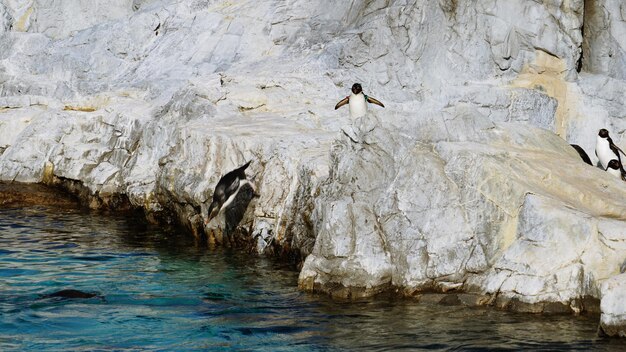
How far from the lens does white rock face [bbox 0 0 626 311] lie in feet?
36.2

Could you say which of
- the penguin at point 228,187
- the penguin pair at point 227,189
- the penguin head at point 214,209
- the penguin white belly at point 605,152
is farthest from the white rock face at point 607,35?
the penguin head at point 214,209

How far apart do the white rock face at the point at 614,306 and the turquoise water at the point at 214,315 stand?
0.16 meters

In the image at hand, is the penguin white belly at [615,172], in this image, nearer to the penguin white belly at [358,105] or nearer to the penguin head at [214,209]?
the penguin white belly at [358,105]

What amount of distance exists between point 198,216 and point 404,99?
270 inches

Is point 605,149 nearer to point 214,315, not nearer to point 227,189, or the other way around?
point 227,189

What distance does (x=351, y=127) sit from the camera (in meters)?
12.5

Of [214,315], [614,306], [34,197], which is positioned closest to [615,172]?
[614,306]

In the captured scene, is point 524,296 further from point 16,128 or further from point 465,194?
point 16,128

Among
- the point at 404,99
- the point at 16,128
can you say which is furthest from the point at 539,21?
the point at 16,128

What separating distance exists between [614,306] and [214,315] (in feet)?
15.6

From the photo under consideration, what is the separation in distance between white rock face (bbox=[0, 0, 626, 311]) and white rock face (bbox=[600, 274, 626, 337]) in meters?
1.00

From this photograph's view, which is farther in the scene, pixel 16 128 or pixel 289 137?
pixel 16 128

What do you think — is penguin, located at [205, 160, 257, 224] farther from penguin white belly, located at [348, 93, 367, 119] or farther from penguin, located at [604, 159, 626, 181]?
penguin, located at [604, 159, 626, 181]

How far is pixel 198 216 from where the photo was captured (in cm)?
1567
